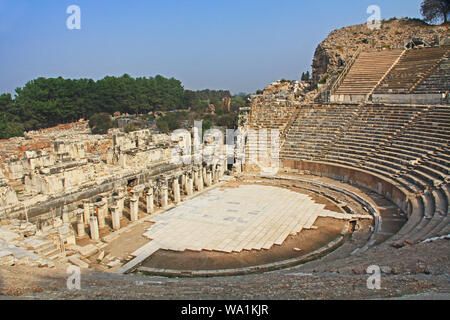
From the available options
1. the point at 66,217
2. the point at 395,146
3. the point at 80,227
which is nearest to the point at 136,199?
the point at 80,227

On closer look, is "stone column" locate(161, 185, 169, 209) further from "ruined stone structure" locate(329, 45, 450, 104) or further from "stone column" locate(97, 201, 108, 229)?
"ruined stone structure" locate(329, 45, 450, 104)

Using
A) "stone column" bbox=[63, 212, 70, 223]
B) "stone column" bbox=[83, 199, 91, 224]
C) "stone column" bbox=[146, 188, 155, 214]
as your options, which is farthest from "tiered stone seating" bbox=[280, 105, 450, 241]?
"stone column" bbox=[63, 212, 70, 223]

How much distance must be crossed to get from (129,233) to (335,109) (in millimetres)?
17064

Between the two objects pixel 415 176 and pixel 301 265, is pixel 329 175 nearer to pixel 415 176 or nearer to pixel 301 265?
Answer: pixel 415 176

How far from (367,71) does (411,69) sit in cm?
352

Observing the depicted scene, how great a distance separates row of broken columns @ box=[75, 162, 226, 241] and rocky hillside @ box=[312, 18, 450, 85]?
19041 mm

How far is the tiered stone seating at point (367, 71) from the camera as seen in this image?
26672 millimetres

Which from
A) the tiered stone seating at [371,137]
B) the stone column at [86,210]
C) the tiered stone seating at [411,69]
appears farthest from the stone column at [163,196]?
the tiered stone seating at [411,69]

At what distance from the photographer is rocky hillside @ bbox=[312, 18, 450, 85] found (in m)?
32.1

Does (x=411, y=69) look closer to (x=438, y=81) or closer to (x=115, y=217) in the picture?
(x=438, y=81)

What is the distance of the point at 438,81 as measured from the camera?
22.6 metres
